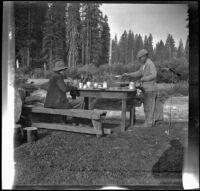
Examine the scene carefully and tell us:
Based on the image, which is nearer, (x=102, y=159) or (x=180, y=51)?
(x=102, y=159)

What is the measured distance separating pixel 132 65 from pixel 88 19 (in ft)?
4.82

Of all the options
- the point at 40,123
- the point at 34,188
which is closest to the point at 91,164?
the point at 34,188

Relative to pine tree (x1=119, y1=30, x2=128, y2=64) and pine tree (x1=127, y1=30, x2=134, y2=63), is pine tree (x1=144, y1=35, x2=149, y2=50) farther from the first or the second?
pine tree (x1=119, y1=30, x2=128, y2=64)

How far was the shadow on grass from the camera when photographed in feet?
11.0

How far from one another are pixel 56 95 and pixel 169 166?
109 inches

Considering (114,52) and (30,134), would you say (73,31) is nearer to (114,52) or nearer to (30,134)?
(114,52)

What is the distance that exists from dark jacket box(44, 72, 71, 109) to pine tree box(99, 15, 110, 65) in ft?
3.59

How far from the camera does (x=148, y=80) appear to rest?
5.88 m

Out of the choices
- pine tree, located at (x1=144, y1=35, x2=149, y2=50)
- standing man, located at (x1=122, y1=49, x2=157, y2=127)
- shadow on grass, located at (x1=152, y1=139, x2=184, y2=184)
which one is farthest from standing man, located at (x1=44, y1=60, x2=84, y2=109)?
shadow on grass, located at (x1=152, y1=139, x2=184, y2=184)

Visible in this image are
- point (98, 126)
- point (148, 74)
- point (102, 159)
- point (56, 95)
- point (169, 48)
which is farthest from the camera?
point (148, 74)

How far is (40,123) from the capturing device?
542cm

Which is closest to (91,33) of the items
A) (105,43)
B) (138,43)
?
(105,43)

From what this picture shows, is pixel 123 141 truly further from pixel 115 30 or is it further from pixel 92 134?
pixel 115 30

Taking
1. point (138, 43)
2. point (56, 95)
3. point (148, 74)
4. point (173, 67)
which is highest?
point (138, 43)
